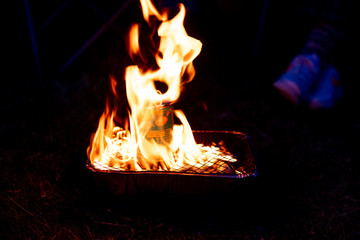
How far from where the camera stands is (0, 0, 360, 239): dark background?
236 cm

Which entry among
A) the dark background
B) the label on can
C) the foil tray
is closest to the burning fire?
the label on can

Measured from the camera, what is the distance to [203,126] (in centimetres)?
398

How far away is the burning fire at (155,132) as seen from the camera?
2.43 meters

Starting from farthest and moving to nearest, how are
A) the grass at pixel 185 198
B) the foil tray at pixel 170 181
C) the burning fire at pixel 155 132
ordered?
the burning fire at pixel 155 132, the grass at pixel 185 198, the foil tray at pixel 170 181

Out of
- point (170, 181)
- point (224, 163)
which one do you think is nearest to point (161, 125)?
point (170, 181)

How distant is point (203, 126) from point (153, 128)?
5.50 feet

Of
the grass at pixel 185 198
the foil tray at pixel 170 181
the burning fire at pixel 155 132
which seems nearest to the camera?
the foil tray at pixel 170 181

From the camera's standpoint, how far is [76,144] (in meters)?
3.38

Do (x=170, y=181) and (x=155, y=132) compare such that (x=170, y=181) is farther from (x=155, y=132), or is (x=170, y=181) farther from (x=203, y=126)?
(x=203, y=126)

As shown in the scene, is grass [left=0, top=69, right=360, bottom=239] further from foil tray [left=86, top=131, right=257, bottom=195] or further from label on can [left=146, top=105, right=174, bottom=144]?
label on can [left=146, top=105, right=174, bottom=144]

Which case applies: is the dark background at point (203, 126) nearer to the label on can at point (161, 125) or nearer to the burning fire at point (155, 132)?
the burning fire at point (155, 132)

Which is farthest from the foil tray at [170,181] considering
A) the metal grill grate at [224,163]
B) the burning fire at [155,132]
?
the burning fire at [155,132]

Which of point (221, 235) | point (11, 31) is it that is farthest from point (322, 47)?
point (11, 31)

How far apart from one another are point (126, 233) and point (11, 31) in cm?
498
